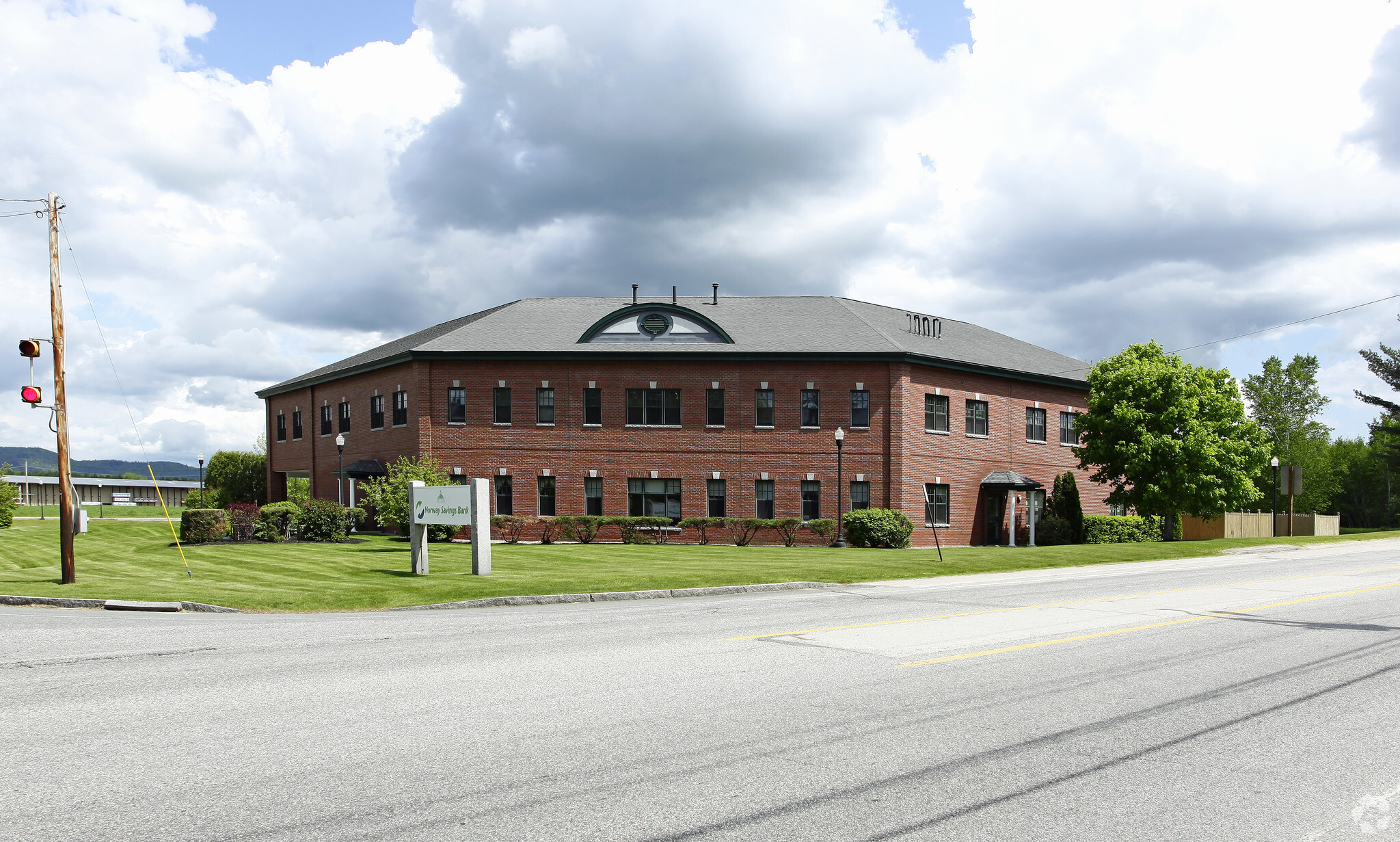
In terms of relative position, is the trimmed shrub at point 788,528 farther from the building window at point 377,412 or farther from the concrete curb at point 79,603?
the concrete curb at point 79,603

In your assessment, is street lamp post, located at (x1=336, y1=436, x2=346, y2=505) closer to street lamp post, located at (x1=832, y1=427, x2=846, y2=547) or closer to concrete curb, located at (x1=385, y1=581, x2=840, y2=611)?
street lamp post, located at (x1=832, y1=427, x2=846, y2=547)

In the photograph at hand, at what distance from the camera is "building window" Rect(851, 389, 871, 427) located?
121 feet

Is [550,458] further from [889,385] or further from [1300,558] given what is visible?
[1300,558]

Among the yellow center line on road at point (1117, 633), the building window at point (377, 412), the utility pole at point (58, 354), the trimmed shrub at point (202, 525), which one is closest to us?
the yellow center line on road at point (1117, 633)

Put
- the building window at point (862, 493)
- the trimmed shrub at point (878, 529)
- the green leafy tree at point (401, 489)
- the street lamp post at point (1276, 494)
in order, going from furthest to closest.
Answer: the street lamp post at point (1276, 494)
the building window at point (862, 493)
the trimmed shrub at point (878, 529)
the green leafy tree at point (401, 489)

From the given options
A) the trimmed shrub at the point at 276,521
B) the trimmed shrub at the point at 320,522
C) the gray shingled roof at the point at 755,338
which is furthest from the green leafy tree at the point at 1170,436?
the trimmed shrub at the point at 276,521

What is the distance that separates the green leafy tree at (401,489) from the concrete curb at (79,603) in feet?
40.9

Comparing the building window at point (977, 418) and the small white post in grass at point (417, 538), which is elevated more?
the building window at point (977, 418)

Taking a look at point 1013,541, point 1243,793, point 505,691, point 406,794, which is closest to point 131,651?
point 505,691

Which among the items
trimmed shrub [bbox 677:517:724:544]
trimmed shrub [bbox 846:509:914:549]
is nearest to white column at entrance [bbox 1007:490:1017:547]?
trimmed shrub [bbox 846:509:914:549]

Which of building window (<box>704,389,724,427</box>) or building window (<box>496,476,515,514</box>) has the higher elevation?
building window (<box>704,389,724,427</box>)

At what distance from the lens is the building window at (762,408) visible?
36938 millimetres

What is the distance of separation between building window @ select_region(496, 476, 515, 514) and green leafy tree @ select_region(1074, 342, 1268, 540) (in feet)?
80.7

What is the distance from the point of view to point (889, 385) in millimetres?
36656
